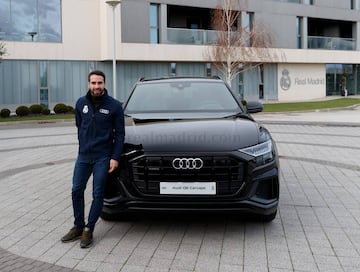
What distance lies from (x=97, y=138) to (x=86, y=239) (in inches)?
39.5

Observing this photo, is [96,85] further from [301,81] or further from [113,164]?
[301,81]

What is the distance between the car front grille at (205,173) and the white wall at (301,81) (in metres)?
33.3

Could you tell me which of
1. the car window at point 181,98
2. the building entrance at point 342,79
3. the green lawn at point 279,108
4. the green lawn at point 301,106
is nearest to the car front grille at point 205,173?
the car window at point 181,98

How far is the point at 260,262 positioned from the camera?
156 inches

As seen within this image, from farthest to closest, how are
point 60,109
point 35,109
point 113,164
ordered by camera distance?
point 60,109 < point 35,109 < point 113,164

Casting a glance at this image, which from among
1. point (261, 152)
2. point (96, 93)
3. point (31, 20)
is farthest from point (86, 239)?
point (31, 20)

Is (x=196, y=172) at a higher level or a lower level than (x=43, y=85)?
lower

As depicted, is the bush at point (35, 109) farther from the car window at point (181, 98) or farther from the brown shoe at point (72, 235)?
the brown shoe at point (72, 235)

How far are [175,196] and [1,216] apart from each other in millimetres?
2496

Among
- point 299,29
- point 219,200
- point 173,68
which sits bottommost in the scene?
point 219,200

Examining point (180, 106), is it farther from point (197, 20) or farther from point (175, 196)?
point (197, 20)

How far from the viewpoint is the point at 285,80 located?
36.7 metres

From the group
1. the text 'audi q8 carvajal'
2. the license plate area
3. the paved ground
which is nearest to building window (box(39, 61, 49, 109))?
the paved ground

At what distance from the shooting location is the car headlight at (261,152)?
4301mm
